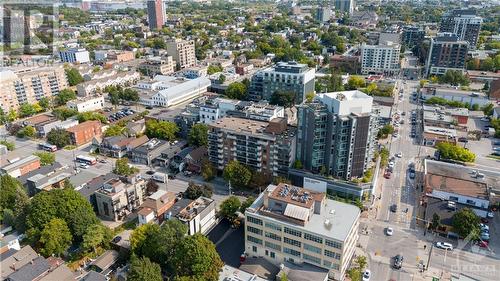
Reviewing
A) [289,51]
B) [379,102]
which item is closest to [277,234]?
[379,102]

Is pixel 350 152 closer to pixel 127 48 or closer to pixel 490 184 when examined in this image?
pixel 490 184

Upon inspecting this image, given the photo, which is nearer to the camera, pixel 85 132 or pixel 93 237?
pixel 93 237

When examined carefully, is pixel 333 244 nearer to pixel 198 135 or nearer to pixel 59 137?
pixel 198 135

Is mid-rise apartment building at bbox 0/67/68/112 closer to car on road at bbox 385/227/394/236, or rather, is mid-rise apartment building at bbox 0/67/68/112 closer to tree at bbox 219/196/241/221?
tree at bbox 219/196/241/221

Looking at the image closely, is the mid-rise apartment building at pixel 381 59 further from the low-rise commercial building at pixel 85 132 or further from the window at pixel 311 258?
the window at pixel 311 258

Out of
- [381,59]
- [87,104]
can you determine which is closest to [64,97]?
[87,104]

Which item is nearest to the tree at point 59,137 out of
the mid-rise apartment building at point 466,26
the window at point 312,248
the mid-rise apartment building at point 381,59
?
the window at point 312,248
